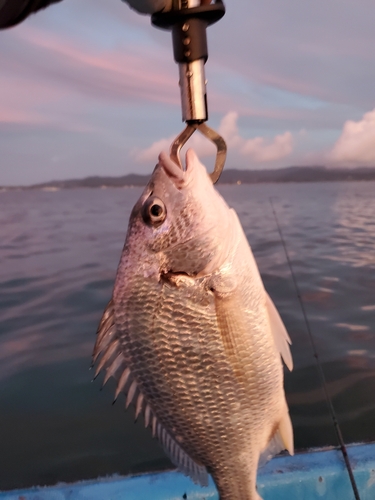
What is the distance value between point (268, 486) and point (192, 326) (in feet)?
5.00

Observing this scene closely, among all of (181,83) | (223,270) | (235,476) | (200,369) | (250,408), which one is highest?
(181,83)

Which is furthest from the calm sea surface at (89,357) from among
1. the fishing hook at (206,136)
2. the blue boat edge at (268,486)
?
the fishing hook at (206,136)

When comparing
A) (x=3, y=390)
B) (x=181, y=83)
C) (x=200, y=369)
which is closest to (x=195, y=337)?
(x=200, y=369)

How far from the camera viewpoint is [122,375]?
4.29ft

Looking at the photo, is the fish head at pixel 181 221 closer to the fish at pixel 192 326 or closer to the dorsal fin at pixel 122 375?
the fish at pixel 192 326

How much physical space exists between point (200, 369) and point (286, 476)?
146cm

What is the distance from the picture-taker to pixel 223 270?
126 centimetres

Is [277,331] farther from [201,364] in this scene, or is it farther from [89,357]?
[89,357]

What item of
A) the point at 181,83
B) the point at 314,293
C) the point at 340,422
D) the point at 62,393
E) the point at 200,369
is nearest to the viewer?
the point at 181,83

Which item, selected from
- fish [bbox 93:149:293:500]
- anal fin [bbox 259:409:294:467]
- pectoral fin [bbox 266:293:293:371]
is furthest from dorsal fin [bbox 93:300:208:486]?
pectoral fin [bbox 266:293:293:371]

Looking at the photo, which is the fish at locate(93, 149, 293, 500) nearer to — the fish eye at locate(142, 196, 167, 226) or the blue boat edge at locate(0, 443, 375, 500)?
the fish eye at locate(142, 196, 167, 226)

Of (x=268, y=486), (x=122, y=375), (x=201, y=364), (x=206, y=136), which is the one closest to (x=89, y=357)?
(x=268, y=486)

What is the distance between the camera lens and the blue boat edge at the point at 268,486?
2.23 meters

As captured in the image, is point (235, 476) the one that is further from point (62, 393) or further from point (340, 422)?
point (62, 393)
